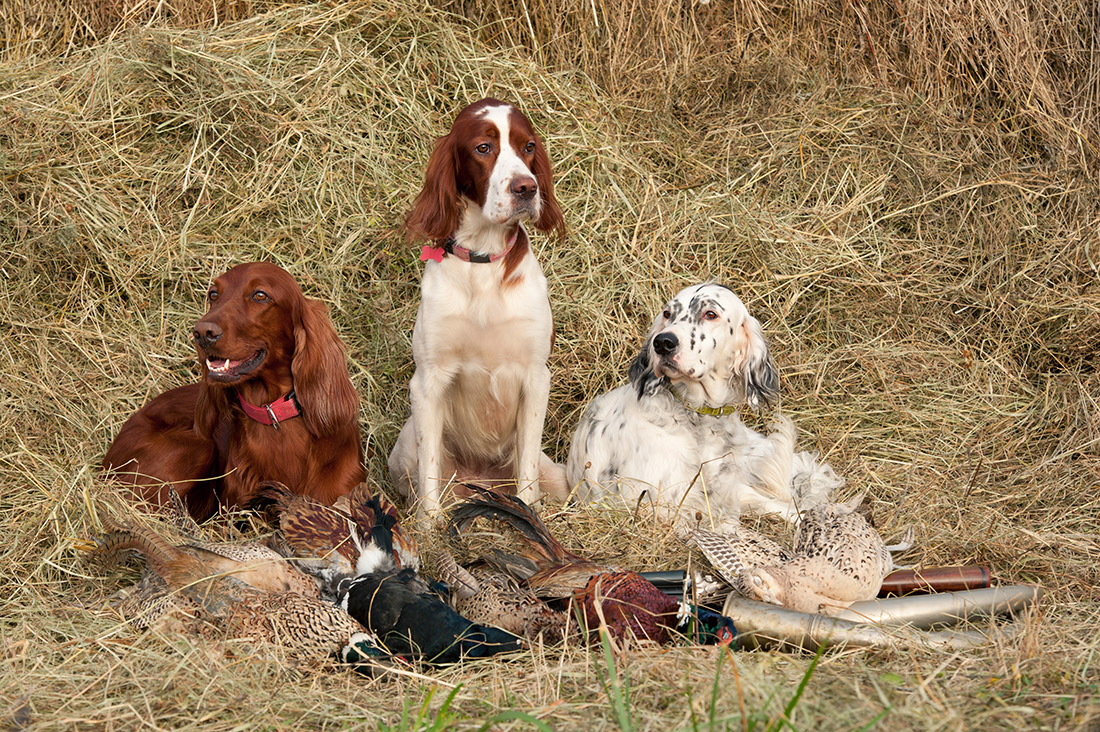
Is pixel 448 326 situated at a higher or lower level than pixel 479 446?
higher

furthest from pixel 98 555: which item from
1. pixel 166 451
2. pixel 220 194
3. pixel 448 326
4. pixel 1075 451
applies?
pixel 1075 451

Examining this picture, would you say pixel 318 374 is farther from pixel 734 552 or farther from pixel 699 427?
pixel 734 552

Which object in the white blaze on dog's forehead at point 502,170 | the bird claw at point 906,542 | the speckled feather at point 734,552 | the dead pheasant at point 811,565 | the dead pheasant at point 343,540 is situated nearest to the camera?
the dead pheasant at point 811,565

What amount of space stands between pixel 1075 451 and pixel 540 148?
98.8 inches

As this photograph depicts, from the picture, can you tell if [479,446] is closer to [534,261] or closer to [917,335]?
[534,261]

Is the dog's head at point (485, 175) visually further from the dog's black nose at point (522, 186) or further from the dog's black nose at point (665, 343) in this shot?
the dog's black nose at point (665, 343)

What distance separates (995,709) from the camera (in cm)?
220

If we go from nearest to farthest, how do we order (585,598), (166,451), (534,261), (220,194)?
(585,598) < (166,451) < (534,261) < (220,194)

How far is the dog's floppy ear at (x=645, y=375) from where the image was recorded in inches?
157

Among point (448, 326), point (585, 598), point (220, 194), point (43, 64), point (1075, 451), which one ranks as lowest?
point (1075, 451)

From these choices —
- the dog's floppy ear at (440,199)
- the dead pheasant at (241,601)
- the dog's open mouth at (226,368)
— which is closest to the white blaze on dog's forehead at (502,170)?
the dog's floppy ear at (440,199)

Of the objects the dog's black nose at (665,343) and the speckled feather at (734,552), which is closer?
the speckled feather at (734,552)

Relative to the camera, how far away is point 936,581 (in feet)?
10.5

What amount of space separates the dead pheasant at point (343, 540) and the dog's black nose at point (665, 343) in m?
1.17
